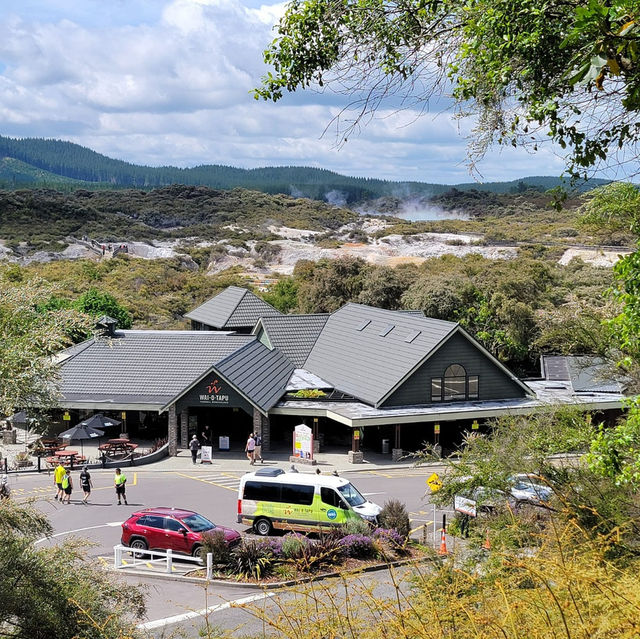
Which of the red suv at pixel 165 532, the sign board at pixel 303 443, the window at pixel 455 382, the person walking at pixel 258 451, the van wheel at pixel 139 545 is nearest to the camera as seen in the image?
the red suv at pixel 165 532

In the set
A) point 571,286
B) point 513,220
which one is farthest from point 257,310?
point 513,220

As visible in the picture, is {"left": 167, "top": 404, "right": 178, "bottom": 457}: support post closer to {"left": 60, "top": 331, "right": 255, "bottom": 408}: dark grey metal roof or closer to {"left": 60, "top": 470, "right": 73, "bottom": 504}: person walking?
{"left": 60, "top": 331, "right": 255, "bottom": 408}: dark grey metal roof

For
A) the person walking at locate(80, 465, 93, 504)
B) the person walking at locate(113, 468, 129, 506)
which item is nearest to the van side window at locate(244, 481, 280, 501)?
the person walking at locate(113, 468, 129, 506)

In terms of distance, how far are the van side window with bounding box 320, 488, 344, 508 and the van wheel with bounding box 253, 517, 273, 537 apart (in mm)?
1867

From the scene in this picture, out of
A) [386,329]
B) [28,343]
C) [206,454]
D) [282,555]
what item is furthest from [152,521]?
[386,329]

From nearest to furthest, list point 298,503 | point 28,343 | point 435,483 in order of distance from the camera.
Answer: point 28,343, point 435,483, point 298,503

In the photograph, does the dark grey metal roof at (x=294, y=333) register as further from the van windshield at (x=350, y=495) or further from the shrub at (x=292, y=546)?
the shrub at (x=292, y=546)

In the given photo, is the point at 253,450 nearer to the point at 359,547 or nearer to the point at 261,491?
the point at 261,491

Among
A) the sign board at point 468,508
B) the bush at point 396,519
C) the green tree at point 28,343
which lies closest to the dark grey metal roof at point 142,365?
the bush at point 396,519

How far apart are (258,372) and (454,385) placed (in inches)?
357

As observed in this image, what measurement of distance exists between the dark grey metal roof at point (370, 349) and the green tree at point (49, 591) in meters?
25.1

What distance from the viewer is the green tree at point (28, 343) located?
12.9 m

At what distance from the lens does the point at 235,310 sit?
51875mm

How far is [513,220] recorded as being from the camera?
517 ft
